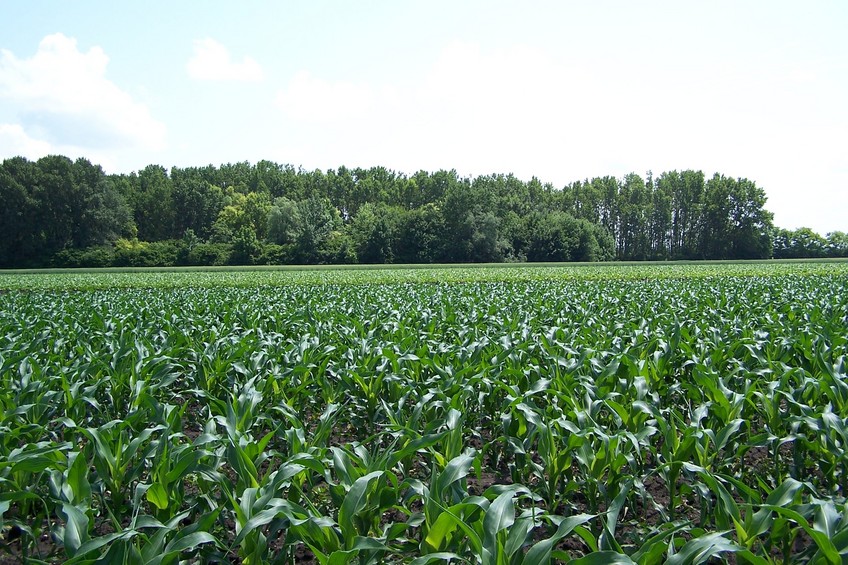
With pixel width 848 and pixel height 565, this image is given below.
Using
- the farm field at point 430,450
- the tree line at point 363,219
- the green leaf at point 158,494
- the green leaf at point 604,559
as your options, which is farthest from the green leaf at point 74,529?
the tree line at point 363,219

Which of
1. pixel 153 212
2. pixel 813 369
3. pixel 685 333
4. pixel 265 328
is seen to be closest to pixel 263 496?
pixel 813 369

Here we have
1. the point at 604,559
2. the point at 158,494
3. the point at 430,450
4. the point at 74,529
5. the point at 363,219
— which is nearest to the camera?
the point at 604,559

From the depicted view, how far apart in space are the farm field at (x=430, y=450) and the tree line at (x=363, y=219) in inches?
2241

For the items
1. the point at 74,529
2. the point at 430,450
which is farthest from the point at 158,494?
the point at 430,450

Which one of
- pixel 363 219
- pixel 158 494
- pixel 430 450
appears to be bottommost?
pixel 158 494

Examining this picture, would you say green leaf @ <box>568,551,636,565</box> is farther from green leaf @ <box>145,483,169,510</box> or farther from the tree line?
the tree line

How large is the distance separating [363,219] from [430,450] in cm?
7245

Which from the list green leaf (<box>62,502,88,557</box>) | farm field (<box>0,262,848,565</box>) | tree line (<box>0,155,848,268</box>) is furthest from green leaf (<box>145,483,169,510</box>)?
tree line (<box>0,155,848,268</box>)

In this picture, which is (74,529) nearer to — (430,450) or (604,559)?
(430,450)

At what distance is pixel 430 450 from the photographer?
147 inches

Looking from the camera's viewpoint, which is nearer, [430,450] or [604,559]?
[604,559]

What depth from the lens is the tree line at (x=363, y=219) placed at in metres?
64.0

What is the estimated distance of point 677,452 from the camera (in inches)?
151

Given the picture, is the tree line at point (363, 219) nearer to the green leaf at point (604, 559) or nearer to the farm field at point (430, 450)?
the farm field at point (430, 450)
